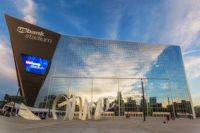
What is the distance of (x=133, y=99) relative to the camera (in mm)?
79438

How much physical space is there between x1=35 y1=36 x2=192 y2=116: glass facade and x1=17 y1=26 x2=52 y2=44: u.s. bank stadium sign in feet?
37.6

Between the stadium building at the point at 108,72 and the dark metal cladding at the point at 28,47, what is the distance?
36 centimetres

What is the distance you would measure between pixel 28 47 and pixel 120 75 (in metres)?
41.9

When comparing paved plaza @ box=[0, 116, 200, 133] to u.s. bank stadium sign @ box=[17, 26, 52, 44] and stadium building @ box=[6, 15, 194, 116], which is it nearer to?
u.s. bank stadium sign @ box=[17, 26, 52, 44]

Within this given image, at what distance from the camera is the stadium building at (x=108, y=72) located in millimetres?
70188

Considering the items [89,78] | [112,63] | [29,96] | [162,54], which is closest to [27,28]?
[29,96]

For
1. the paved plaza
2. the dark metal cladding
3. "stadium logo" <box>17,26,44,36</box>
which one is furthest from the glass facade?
the paved plaza

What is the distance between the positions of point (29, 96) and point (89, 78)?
87.1 ft

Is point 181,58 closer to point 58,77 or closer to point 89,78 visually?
point 89,78

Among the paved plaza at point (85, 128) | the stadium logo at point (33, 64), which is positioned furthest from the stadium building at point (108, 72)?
the paved plaza at point (85, 128)

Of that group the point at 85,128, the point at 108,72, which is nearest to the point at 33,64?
the point at 108,72

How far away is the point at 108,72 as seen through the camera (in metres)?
84.1

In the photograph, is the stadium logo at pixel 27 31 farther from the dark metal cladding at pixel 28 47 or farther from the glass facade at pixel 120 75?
the glass facade at pixel 120 75

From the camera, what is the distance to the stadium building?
70188 mm
